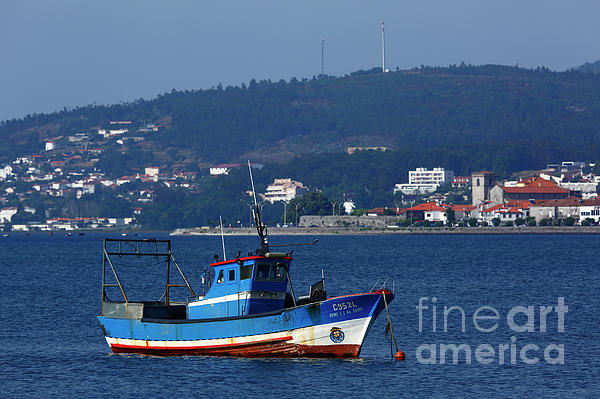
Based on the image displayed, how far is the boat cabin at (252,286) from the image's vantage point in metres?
45.9

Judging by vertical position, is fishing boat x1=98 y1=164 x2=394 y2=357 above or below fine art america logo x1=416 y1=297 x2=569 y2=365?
above

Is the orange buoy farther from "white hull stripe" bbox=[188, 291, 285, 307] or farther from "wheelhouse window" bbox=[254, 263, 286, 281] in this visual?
"wheelhouse window" bbox=[254, 263, 286, 281]

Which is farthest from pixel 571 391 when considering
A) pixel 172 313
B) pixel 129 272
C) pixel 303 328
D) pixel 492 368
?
pixel 129 272

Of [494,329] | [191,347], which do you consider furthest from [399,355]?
[494,329]

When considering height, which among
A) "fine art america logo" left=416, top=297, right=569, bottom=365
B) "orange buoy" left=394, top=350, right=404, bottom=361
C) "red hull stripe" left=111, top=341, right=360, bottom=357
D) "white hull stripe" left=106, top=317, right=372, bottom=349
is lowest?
"fine art america logo" left=416, top=297, right=569, bottom=365

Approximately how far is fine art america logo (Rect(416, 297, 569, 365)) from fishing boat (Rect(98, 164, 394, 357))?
15.5ft

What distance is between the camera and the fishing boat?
144 ft

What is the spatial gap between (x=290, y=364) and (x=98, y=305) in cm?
3224

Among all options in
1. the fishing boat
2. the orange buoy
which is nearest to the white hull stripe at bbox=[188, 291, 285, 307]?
the fishing boat

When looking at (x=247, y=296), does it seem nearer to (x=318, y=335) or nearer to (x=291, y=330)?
(x=291, y=330)

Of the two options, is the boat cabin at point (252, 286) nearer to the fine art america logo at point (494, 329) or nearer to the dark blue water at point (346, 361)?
the dark blue water at point (346, 361)

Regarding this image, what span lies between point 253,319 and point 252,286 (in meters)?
1.89

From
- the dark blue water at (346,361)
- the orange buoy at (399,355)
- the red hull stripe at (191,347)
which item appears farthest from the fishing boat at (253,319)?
the orange buoy at (399,355)

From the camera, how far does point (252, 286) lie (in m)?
45.8
